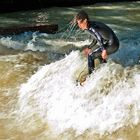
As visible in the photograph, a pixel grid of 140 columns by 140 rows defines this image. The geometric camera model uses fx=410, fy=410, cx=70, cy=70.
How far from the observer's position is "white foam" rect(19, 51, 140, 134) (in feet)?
26.2

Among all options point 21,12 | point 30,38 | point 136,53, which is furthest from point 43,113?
point 21,12

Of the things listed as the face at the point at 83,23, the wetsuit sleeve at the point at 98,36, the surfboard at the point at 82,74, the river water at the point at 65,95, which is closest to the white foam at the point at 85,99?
the river water at the point at 65,95

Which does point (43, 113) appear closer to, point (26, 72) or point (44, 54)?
point (26, 72)

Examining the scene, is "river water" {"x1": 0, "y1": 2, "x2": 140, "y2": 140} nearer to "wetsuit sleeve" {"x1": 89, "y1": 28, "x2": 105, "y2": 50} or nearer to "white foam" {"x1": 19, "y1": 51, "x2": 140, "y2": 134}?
"white foam" {"x1": 19, "y1": 51, "x2": 140, "y2": 134}

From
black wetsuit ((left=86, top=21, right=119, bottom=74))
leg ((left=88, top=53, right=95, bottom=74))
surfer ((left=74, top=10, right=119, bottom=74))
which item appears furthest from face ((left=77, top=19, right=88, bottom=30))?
leg ((left=88, top=53, right=95, bottom=74))

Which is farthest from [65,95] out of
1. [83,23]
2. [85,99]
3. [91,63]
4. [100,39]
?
[83,23]

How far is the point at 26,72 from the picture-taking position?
1101 centimetres

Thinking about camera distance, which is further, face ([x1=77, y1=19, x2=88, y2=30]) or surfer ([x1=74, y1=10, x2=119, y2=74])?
surfer ([x1=74, y1=10, x2=119, y2=74])

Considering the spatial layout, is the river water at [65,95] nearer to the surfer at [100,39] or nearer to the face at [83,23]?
the surfer at [100,39]

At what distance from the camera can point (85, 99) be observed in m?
8.73

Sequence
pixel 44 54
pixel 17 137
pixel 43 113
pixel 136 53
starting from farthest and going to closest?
1. pixel 44 54
2. pixel 136 53
3. pixel 43 113
4. pixel 17 137

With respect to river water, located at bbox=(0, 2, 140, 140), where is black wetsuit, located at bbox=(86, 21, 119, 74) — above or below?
above

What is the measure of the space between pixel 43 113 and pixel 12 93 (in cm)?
139

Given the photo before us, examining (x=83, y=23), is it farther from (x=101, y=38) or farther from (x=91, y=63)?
(x=91, y=63)
